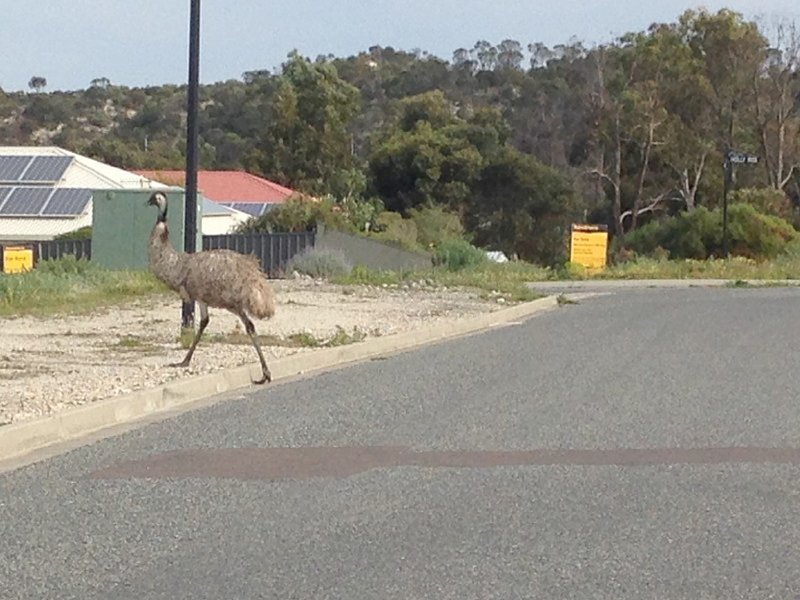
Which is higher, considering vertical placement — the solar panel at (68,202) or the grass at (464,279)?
the solar panel at (68,202)

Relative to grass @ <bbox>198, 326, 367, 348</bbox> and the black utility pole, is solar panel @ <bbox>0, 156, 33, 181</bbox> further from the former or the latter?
the black utility pole

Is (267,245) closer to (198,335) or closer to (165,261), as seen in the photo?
(165,261)

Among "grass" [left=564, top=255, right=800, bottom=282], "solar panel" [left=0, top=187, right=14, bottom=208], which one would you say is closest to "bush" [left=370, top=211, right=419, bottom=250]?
"grass" [left=564, top=255, right=800, bottom=282]

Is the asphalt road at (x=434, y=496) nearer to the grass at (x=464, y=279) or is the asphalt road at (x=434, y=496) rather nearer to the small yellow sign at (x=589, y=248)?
the grass at (x=464, y=279)

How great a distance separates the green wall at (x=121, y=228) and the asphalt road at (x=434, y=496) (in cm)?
2376

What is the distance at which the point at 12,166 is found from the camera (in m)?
57.6

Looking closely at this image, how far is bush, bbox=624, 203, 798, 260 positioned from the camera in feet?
188

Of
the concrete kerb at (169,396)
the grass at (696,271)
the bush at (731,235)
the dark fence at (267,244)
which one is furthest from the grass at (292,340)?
the bush at (731,235)

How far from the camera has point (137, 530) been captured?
8.30 meters

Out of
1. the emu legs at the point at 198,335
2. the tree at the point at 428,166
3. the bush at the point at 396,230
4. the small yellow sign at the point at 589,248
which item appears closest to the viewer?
the emu legs at the point at 198,335

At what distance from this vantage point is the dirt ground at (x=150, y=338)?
44.8 ft

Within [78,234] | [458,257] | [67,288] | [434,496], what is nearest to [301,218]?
[458,257]

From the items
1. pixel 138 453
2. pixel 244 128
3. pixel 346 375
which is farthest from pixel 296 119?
pixel 138 453

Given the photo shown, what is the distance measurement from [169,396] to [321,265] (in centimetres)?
2507
